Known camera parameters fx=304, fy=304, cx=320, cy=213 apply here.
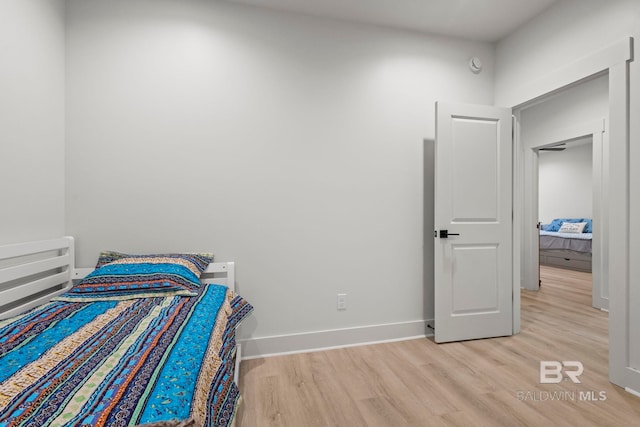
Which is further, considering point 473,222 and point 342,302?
point 473,222

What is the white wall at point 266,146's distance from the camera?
2.11 meters

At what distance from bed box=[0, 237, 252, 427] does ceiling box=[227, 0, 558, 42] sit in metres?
2.07

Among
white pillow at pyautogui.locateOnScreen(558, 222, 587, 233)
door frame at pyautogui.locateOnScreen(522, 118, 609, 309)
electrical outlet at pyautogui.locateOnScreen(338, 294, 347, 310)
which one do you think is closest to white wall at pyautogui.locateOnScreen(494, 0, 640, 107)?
door frame at pyautogui.locateOnScreen(522, 118, 609, 309)

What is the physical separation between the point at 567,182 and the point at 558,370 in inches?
286

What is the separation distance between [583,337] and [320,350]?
7.38 ft

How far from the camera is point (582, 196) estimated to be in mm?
7137

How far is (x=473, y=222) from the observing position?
2584 mm

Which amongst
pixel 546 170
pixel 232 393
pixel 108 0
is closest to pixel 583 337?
pixel 232 393

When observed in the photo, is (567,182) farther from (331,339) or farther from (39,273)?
(39,273)

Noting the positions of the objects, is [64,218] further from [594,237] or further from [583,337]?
[594,237]

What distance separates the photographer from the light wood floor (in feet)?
5.20

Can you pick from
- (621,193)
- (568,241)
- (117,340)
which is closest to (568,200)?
(568,241)

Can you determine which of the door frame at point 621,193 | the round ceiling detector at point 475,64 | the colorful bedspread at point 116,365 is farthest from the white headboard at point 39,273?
the round ceiling detector at point 475,64

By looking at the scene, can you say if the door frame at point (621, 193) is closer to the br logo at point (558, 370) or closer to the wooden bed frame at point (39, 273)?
the br logo at point (558, 370)
